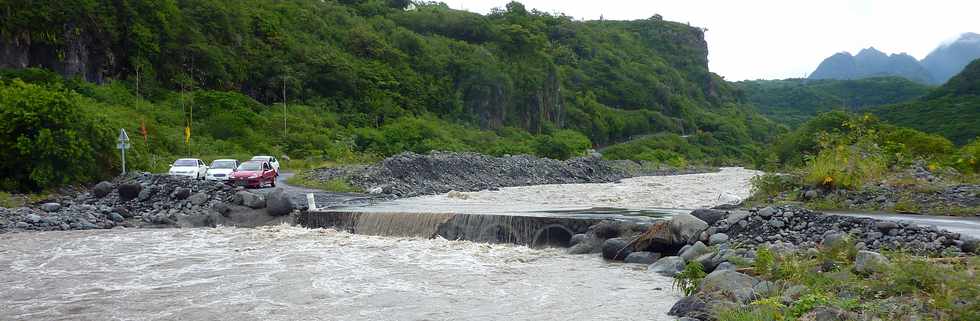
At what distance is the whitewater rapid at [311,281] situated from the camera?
35.7 feet

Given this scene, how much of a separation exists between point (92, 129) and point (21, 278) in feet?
51.8

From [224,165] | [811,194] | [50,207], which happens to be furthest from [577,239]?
[224,165]

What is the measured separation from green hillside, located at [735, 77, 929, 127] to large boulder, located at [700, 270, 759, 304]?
121757mm

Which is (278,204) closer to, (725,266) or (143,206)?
(143,206)

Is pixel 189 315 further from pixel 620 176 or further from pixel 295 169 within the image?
pixel 620 176

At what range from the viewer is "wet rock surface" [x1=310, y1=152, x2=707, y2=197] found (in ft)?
115

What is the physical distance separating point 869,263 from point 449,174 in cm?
3242

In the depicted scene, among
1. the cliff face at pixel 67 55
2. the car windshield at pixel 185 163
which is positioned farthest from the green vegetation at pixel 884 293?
the cliff face at pixel 67 55

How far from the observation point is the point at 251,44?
77250 mm

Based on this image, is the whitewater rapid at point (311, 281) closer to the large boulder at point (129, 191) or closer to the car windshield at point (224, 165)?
the large boulder at point (129, 191)

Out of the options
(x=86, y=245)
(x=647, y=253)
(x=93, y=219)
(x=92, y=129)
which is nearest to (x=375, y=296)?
(x=647, y=253)

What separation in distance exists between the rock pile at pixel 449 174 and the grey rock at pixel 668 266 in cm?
2007

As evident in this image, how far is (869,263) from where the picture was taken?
31.9 feet

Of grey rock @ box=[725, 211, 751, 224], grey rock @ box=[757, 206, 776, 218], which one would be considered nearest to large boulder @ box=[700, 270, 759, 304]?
grey rock @ box=[725, 211, 751, 224]
